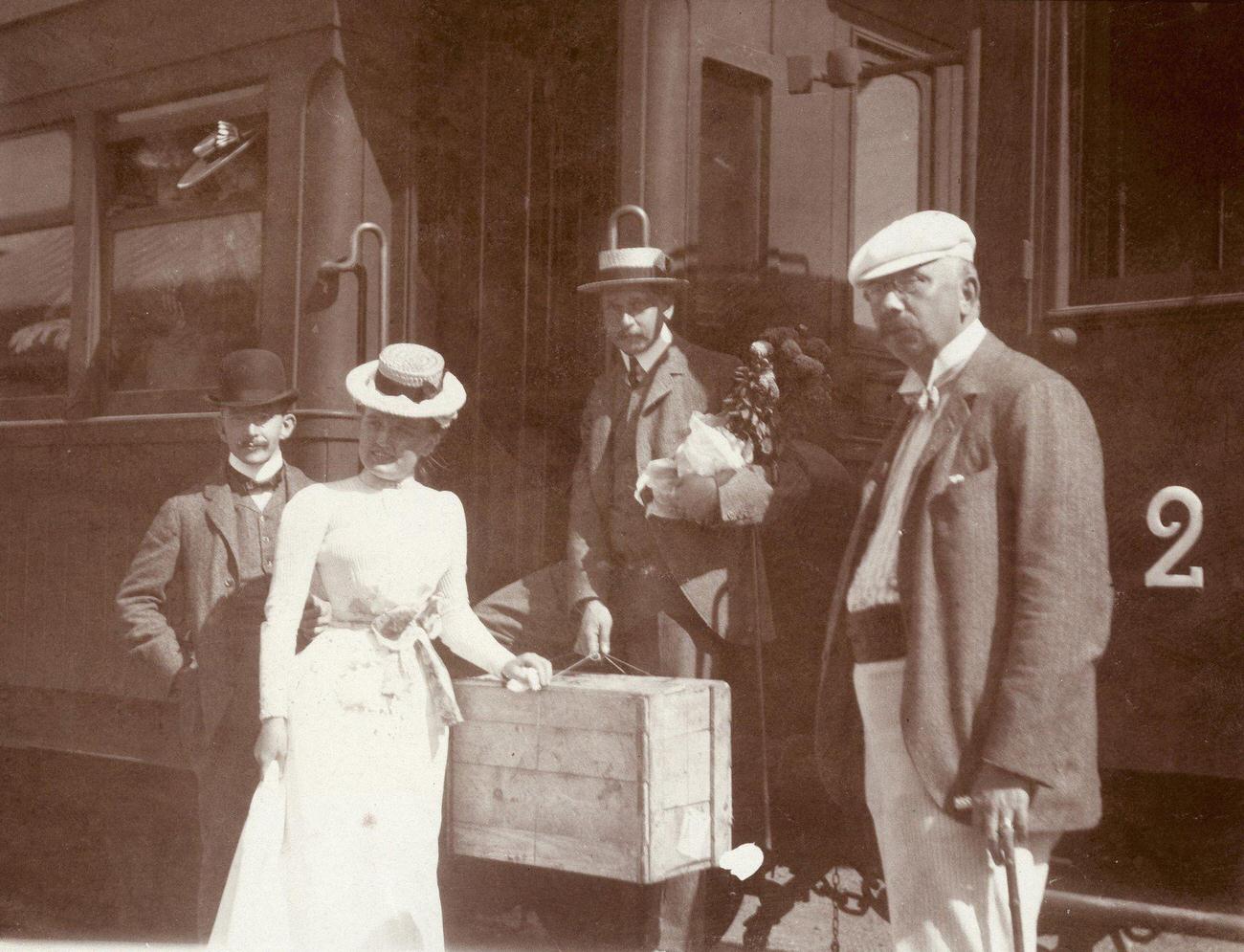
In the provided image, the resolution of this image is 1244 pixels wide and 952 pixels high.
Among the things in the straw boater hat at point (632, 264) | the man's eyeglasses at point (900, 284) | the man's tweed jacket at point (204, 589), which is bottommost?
the man's tweed jacket at point (204, 589)

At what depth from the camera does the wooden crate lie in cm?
328

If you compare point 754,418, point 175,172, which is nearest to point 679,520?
point 754,418

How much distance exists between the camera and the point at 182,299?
5.08 meters

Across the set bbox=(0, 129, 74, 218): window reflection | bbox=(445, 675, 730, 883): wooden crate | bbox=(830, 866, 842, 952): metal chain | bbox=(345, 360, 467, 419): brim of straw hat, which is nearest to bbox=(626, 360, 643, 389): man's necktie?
bbox=(345, 360, 467, 419): brim of straw hat

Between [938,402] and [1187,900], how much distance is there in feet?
3.96

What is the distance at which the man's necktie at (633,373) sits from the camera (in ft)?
13.2

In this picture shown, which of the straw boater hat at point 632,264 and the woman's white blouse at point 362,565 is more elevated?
the straw boater hat at point 632,264

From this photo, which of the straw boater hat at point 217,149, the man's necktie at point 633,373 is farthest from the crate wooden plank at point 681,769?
the straw boater hat at point 217,149

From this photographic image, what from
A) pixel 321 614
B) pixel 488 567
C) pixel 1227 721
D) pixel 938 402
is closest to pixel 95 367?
pixel 488 567

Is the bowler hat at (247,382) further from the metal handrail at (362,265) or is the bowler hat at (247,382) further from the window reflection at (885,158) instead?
the window reflection at (885,158)

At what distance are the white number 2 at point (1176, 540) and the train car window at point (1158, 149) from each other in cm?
46

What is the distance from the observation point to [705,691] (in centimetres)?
343

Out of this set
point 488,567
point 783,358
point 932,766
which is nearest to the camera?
point 932,766

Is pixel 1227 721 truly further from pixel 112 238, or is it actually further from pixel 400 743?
pixel 112 238
